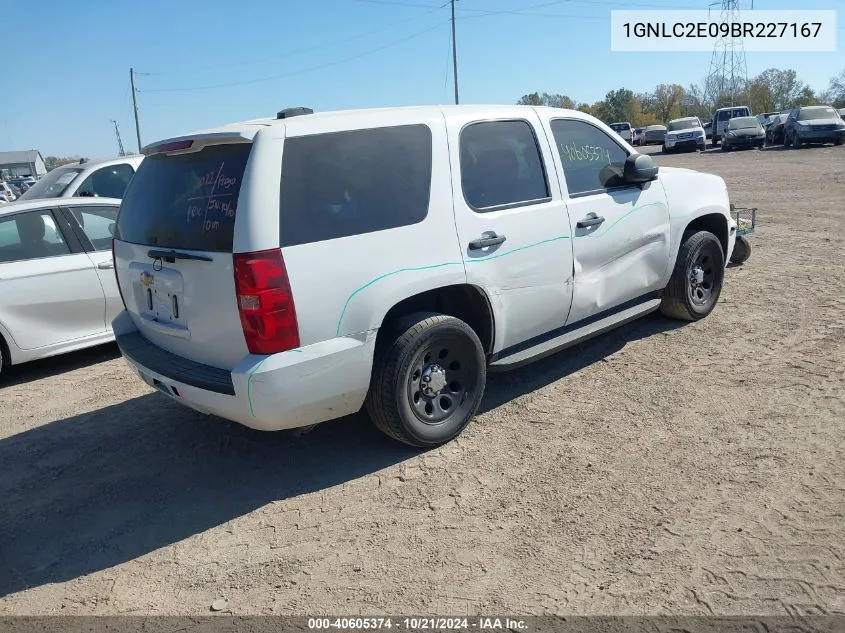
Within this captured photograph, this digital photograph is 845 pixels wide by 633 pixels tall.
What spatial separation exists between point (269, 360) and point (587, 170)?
2764mm

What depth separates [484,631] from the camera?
2.66 m

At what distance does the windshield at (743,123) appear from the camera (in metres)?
32.9

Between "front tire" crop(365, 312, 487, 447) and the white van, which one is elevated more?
the white van

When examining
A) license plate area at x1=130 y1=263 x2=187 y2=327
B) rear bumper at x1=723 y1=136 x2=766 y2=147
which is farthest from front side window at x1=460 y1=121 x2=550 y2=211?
rear bumper at x1=723 y1=136 x2=766 y2=147

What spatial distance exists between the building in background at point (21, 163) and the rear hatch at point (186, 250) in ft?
363

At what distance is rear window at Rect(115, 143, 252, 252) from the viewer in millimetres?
3482

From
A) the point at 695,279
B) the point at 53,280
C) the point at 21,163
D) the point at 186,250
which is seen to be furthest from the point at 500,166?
the point at 21,163

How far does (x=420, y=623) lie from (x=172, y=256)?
88.8 inches

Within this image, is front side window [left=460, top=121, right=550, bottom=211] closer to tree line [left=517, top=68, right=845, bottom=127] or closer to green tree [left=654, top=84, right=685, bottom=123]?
tree line [left=517, top=68, right=845, bottom=127]

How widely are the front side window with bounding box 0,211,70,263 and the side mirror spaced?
4.81 m

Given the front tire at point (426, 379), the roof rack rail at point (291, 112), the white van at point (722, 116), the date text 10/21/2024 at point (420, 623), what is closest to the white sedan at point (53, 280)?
the roof rack rail at point (291, 112)

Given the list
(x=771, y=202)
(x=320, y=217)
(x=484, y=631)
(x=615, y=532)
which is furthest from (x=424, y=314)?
(x=771, y=202)

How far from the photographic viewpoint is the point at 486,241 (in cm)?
411

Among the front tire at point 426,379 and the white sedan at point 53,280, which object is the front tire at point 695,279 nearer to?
the front tire at point 426,379
